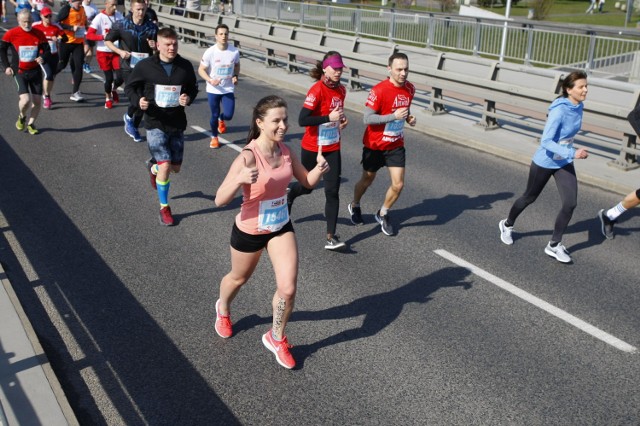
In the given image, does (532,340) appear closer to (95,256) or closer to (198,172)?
(95,256)

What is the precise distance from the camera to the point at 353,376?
5105 millimetres

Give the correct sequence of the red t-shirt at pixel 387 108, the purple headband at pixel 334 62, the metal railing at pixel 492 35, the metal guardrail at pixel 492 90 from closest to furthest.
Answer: the purple headband at pixel 334 62 → the red t-shirt at pixel 387 108 → the metal guardrail at pixel 492 90 → the metal railing at pixel 492 35

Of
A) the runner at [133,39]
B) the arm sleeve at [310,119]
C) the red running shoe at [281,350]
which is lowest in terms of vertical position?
the red running shoe at [281,350]

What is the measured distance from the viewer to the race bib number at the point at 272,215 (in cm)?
489

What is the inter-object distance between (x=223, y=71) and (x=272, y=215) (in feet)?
23.5

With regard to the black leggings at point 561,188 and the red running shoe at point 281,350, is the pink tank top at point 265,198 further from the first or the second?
the black leggings at point 561,188

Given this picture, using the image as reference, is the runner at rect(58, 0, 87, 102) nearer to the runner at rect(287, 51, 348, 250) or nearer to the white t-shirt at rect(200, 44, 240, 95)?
the white t-shirt at rect(200, 44, 240, 95)

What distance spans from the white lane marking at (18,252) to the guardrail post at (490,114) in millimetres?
9024

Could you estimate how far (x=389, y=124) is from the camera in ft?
25.4

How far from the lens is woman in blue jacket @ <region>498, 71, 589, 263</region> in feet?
23.0

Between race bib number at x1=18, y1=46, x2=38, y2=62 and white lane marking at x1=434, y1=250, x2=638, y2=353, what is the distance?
315 inches

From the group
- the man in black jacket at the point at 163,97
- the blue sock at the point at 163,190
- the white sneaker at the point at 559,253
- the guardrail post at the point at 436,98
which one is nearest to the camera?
the white sneaker at the point at 559,253

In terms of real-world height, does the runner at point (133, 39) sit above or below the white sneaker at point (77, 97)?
above

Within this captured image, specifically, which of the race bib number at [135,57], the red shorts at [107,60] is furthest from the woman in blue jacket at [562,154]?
the red shorts at [107,60]
